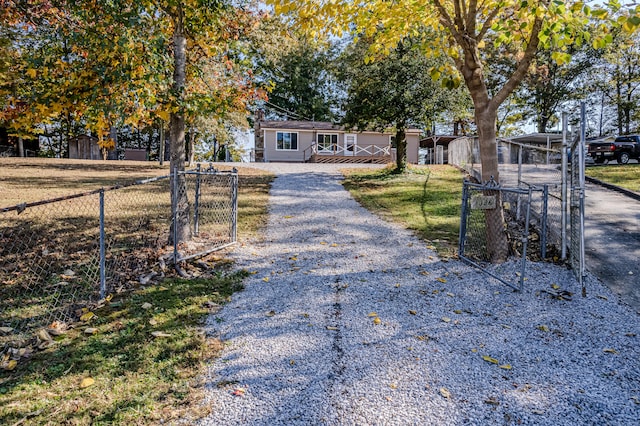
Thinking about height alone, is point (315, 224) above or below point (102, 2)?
below

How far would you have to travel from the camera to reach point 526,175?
976cm

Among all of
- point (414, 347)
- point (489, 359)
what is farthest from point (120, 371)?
point (489, 359)

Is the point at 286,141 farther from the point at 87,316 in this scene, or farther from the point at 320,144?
the point at 87,316

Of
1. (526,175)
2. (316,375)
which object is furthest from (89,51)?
(526,175)

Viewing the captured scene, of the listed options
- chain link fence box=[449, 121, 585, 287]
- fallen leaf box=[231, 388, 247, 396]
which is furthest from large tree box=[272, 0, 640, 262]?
fallen leaf box=[231, 388, 247, 396]

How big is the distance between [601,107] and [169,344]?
135 feet

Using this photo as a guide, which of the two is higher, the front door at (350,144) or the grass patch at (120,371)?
the front door at (350,144)

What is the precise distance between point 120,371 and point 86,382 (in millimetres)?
251

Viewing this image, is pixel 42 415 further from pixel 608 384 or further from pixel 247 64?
pixel 247 64

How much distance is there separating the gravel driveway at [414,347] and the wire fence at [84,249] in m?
1.24

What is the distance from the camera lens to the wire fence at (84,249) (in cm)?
459

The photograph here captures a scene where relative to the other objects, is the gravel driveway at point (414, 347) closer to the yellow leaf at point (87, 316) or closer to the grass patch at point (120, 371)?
the grass patch at point (120, 371)

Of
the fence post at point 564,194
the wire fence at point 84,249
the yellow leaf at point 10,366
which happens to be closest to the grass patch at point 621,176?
the fence post at point 564,194

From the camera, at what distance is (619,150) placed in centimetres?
2209
